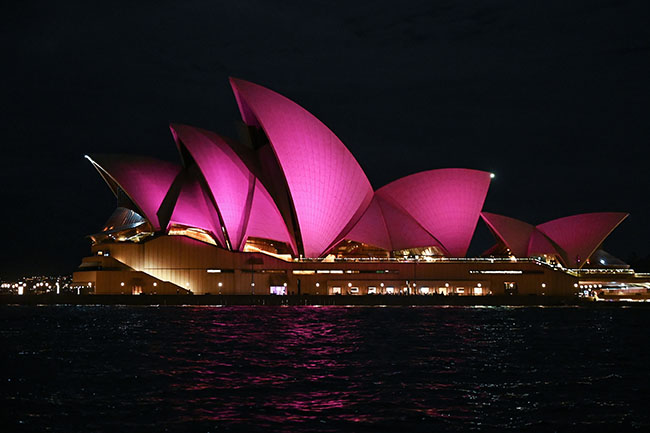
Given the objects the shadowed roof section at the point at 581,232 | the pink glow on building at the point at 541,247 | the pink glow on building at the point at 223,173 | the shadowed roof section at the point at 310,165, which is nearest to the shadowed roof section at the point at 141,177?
the pink glow on building at the point at 223,173

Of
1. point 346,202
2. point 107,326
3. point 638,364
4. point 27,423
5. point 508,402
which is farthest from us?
point 346,202

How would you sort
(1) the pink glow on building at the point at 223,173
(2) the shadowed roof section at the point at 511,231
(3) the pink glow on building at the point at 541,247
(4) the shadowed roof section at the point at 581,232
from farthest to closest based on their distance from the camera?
1. (4) the shadowed roof section at the point at 581,232
2. (3) the pink glow on building at the point at 541,247
3. (2) the shadowed roof section at the point at 511,231
4. (1) the pink glow on building at the point at 223,173

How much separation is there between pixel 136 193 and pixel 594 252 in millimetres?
52186

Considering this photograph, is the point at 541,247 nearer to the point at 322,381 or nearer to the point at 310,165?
the point at 310,165

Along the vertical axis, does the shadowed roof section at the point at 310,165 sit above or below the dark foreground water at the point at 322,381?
above

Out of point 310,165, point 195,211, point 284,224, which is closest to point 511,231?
point 284,224

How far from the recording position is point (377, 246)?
2648 inches

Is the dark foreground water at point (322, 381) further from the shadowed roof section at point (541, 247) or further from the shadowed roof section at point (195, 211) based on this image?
the shadowed roof section at point (541, 247)

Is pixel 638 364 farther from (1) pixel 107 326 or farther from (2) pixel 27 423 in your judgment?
(1) pixel 107 326

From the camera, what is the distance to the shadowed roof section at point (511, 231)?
73.2m

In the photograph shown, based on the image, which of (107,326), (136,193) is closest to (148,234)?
(136,193)

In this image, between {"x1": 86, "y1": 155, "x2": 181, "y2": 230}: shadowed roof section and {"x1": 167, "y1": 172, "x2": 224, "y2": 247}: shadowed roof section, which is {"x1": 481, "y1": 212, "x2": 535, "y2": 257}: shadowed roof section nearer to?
{"x1": 167, "y1": 172, "x2": 224, "y2": 247}: shadowed roof section

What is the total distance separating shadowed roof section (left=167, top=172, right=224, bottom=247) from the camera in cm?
5997

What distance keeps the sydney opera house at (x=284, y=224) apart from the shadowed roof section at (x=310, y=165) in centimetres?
10
